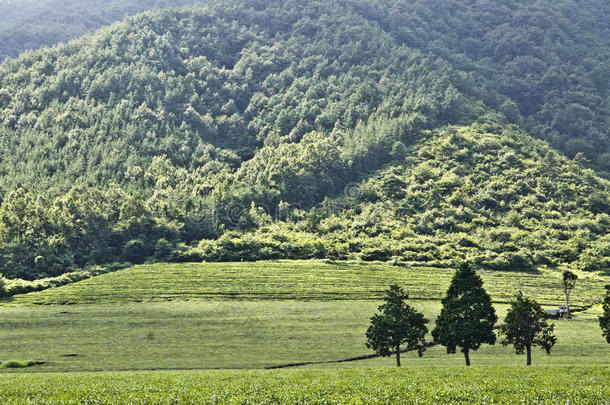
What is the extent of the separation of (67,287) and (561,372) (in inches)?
3604

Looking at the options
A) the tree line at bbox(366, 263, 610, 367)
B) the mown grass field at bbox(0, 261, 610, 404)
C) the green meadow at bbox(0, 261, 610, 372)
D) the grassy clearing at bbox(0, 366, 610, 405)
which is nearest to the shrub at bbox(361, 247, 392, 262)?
the green meadow at bbox(0, 261, 610, 372)

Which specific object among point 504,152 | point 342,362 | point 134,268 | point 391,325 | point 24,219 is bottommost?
point 342,362

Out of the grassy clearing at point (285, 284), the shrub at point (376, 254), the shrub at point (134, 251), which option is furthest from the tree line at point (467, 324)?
the shrub at point (134, 251)

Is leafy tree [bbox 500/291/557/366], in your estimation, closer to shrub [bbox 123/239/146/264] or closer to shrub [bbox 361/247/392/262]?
shrub [bbox 361/247/392/262]

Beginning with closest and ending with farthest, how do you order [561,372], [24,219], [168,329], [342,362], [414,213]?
[561,372]
[342,362]
[168,329]
[24,219]
[414,213]

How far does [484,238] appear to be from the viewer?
141 metres

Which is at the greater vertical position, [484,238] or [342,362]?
[484,238]

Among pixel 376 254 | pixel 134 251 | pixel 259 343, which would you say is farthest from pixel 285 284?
pixel 134 251

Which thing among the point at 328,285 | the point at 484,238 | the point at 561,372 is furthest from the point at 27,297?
the point at 484,238

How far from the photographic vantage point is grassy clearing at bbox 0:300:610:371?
64.7 meters

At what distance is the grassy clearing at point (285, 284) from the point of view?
9775 centimetres

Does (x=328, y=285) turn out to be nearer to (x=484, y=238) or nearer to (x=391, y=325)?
(x=391, y=325)

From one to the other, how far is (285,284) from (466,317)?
52566 millimetres

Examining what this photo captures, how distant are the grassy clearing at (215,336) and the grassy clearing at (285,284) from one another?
502cm
